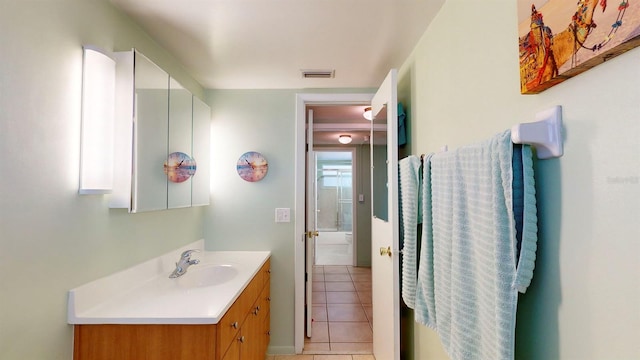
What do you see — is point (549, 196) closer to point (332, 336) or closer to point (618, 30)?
point (618, 30)

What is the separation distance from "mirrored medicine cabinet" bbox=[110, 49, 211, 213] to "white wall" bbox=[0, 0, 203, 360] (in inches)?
5.4

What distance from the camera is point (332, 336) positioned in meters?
2.68

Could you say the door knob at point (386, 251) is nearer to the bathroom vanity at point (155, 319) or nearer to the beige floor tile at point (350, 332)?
the bathroom vanity at point (155, 319)

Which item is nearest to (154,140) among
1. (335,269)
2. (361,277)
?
(361,277)

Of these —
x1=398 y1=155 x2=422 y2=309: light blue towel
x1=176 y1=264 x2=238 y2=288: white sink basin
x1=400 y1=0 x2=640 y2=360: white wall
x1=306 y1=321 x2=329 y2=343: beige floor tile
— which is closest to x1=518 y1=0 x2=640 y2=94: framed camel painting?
x1=400 y1=0 x2=640 y2=360: white wall

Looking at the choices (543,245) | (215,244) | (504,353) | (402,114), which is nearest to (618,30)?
(543,245)

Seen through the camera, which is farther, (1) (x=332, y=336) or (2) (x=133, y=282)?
(1) (x=332, y=336)

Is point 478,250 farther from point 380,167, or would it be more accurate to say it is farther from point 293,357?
point 293,357

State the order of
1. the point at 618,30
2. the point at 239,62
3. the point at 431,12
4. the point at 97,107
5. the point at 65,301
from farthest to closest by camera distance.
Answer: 1. the point at 239,62
2. the point at 431,12
3. the point at 97,107
4. the point at 65,301
5. the point at 618,30

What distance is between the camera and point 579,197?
664mm

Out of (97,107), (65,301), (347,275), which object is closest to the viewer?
(65,301)

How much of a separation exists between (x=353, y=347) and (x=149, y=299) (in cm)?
177

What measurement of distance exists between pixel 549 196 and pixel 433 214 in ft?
1.78

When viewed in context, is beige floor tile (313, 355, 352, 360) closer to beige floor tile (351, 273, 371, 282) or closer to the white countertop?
the white countertop
